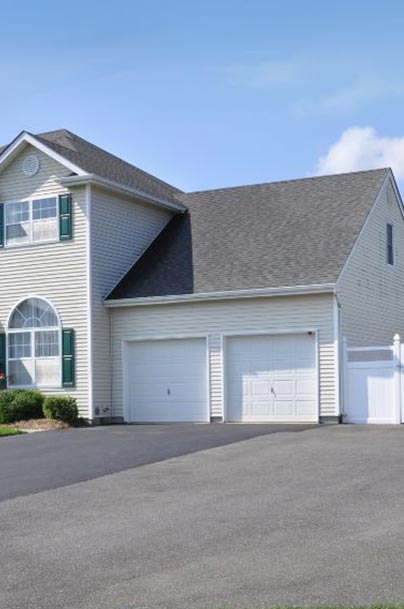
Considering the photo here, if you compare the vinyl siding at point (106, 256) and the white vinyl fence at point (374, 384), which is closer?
the white vinyl fence at point (374, 384)

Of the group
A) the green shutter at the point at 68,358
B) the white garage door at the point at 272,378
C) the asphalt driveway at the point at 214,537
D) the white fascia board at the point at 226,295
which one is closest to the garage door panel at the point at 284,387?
the white garage door at the point at 272,378

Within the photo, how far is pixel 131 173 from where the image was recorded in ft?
91.8

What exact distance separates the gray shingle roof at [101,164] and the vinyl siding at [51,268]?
0.55m

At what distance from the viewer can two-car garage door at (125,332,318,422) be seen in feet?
72.3

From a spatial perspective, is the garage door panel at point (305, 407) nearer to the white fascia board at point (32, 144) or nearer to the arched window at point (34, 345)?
the arched window at point (34, 345)

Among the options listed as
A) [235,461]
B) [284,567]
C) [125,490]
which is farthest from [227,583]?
[235,461]

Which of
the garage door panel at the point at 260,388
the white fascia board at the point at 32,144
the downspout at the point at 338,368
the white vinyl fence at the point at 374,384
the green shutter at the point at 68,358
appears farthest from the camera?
the white fascia board at the point at 32,144

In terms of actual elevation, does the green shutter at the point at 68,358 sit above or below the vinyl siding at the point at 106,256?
below

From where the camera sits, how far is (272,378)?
73.4 ft

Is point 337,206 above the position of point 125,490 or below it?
above

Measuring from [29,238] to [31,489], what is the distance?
43.9 ft

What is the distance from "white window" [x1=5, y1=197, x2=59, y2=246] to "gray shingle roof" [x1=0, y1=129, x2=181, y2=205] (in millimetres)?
1379

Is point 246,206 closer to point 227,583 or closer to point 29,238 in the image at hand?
point 29,238

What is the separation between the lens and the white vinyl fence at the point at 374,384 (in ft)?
68.0
